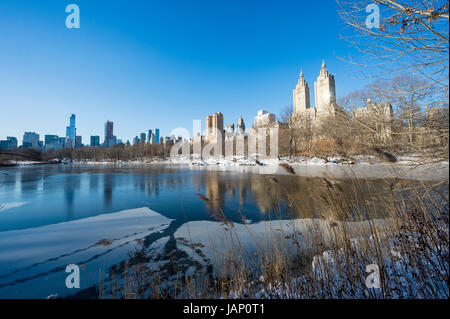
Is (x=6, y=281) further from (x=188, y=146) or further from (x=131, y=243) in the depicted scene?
(x=188, y=146)

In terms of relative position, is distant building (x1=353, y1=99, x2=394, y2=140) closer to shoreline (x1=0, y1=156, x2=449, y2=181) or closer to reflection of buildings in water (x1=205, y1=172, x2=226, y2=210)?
shoreline (x1=0, y1=156, x2=449, y2=181)

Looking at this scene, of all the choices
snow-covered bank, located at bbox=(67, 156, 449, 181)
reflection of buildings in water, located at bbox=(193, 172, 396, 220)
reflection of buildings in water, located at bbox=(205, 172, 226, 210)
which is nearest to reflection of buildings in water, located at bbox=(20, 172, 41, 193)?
Answer: reflection of buildings in water, located at bbox=(205, 172, 226, 210)

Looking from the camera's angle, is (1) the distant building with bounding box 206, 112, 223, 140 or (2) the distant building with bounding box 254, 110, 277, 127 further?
(1) the distant building with bounding box 206, 112, 223, 140

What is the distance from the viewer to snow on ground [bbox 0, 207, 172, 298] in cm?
256

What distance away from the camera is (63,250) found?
3.52m

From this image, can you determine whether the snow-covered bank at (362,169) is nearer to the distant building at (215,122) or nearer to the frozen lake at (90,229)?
the frozen lake at (90,229)

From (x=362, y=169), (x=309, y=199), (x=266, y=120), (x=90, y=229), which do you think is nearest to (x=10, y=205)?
(x=90, y=229)

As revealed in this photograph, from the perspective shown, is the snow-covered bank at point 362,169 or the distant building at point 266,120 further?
the distant building at point 266,120

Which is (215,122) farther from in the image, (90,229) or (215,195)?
(90,229)

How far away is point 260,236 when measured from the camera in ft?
13.0

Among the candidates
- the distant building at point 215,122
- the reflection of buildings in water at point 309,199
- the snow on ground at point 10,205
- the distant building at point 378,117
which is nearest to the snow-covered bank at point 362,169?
the reflection of buildings in water at point 309,199

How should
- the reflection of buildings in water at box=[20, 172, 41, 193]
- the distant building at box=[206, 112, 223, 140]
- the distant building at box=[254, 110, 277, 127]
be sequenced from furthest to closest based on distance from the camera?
the distant building at box=[206, 112, 223, 140] < the distant building at box=[254, 110, 277, 127] < the reflection of buildings in water at box=[20, 172, 41, 193]

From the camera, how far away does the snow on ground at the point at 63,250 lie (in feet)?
8.40

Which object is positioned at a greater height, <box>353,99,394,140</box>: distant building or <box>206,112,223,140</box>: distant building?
<box>206,112,223,140</box>: distant building
